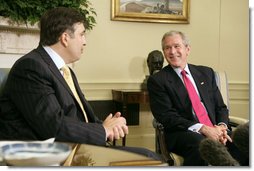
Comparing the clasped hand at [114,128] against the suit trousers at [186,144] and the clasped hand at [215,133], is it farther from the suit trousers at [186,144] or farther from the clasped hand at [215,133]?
the clasped hand at [215,133]

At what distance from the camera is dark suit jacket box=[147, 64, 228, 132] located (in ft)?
6.46

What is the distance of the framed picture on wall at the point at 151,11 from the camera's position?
320 cm

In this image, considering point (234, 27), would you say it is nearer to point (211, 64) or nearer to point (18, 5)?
point (211, 64)

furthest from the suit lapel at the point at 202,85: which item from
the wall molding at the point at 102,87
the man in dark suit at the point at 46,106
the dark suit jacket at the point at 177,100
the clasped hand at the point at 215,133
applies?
the wall molding at the point at 102,87

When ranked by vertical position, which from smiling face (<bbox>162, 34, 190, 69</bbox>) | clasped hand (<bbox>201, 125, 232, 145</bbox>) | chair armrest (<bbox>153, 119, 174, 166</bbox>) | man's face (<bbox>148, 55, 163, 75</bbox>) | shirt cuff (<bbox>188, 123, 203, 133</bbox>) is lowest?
chair armrest (<bbox>153, 119, 174, 166</bbox>)

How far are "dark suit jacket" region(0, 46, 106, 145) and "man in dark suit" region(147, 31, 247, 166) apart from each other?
0.62 m

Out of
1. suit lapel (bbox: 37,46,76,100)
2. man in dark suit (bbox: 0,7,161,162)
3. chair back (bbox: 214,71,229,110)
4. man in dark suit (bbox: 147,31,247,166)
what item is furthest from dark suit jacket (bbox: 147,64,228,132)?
suit lapel (bbox: 37,46,76,100)

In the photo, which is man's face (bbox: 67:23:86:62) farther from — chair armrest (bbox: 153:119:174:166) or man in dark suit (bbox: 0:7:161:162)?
chair armrest (bbox: 153:119:174:166)

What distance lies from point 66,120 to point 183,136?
72 centimetres

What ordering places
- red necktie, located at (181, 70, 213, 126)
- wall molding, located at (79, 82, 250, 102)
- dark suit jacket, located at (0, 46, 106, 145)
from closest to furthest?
dark suit jacket, located at (0, 46, 106, 145) < red necktie, located at (181, 70, 213, 126) < wall molding, located at (79, 82, 250, 102)

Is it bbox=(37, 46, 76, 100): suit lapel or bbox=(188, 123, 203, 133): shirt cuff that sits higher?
bbox=(37, 46, 76, 100): suit lapel

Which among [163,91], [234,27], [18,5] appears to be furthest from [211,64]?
[18,5]

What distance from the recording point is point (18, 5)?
2.53m

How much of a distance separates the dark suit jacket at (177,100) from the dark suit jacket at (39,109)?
0.64 metres
